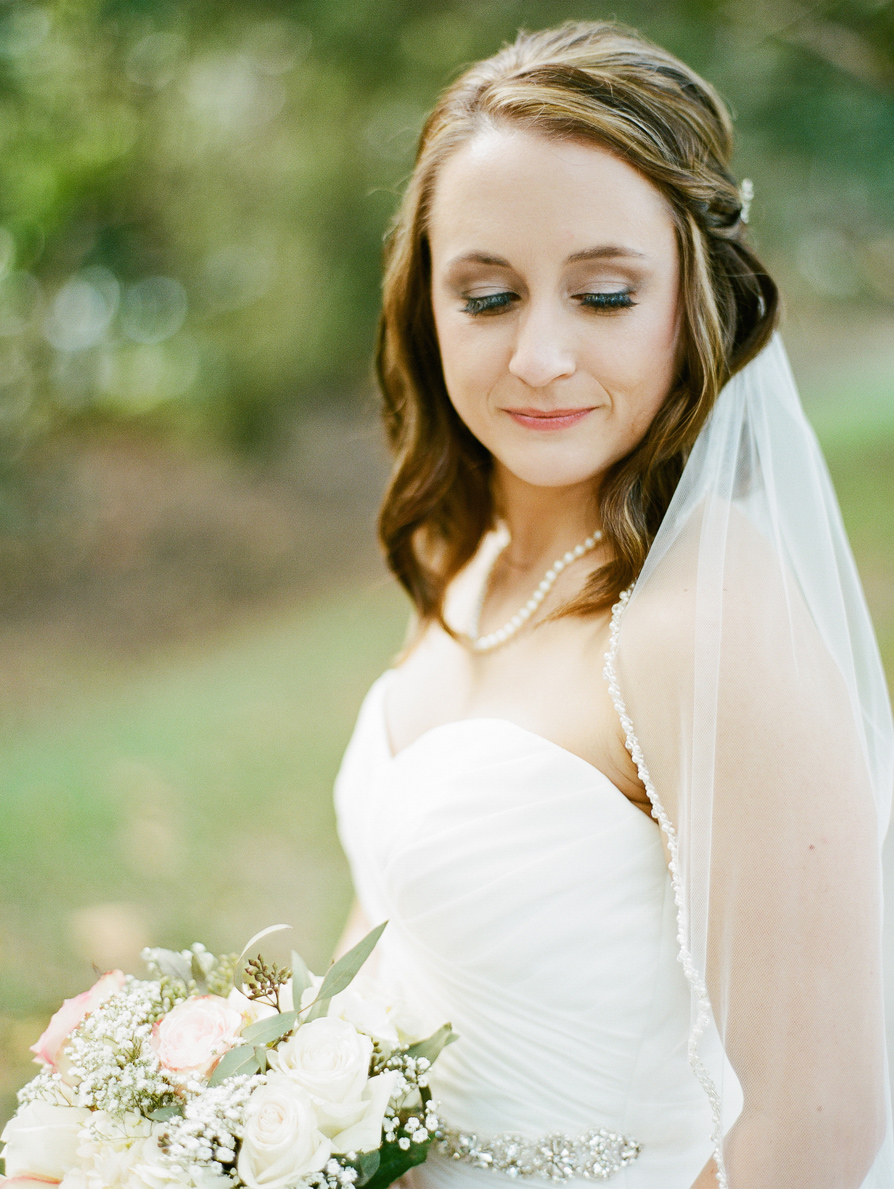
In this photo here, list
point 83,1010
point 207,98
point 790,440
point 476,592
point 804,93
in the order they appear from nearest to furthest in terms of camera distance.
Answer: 1. point 83,1010
2. point 790,440
3. point 476,592
4. point 804,93
5. point 207,98

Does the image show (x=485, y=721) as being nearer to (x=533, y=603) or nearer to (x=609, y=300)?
(x=533, y=603)

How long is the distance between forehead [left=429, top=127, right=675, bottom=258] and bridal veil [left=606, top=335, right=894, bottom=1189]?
0.50 m

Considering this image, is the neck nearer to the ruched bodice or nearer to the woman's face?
the woman's face

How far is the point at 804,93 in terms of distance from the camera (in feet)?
16.2

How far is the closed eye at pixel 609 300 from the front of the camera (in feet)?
5.24

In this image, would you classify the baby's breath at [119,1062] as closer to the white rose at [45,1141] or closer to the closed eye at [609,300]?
the white rose at [45,1141]

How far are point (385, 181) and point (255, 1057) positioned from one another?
7.57 m

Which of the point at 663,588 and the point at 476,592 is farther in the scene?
the point at 476,592

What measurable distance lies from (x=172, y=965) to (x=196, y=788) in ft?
13.8

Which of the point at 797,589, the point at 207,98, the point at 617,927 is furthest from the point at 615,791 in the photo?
the point at 207,98

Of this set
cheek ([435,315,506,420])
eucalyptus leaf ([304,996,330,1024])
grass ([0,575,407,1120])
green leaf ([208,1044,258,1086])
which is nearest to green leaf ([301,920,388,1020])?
eucalyptus leaf ([304,996,330,1024])

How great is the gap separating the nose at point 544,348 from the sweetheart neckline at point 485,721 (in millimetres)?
588

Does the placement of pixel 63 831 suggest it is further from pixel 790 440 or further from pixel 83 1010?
pixel 790 440

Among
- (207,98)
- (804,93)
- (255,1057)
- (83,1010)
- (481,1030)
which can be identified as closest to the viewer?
(255,1057)
